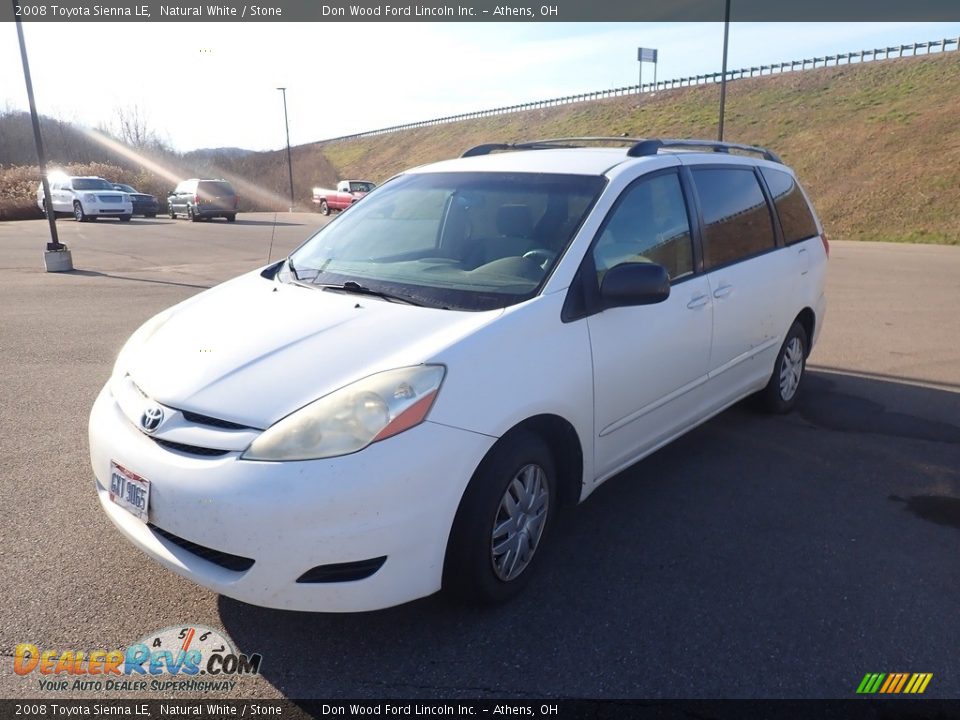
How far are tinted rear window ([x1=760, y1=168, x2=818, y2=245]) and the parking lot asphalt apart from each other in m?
1.32

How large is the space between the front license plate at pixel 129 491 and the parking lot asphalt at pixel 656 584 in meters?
0.49

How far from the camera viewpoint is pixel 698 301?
407cm

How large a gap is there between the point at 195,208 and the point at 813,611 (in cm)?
3083

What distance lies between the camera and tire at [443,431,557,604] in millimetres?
2758

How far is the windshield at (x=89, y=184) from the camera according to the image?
95.1ft

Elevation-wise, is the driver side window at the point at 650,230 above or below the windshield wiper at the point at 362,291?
above

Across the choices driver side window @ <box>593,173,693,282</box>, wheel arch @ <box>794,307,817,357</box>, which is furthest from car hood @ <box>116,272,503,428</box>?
wheel arch @ <box>794,307,817,357</box>

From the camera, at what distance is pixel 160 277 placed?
42.8 ft

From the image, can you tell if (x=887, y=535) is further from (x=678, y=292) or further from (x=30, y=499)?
(x=30, y=499)

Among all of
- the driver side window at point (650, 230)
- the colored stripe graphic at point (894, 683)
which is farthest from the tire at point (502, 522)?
the colored stripe graphic at point (894, 683)

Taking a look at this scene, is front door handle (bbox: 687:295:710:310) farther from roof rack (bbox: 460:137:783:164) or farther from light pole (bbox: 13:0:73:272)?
light pole (bbox: 13:0:73:272)

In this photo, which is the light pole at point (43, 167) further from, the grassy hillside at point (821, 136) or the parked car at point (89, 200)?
the grassy hillside at point (821, 136)

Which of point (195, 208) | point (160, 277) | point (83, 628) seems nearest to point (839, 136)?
point (195, 208)

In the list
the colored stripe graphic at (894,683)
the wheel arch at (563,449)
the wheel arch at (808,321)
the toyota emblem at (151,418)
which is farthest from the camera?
the wheel arch at (808,321)
